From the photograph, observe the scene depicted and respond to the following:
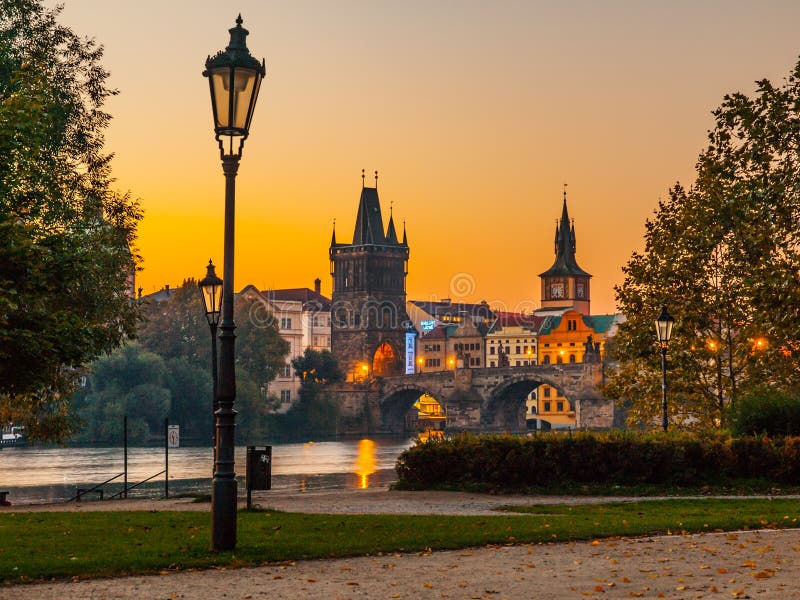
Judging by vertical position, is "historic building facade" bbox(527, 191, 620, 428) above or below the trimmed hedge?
above

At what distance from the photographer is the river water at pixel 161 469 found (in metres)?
50.5

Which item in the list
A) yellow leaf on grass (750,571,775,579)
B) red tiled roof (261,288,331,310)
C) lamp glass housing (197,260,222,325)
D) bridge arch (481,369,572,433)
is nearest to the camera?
yellow leaf on grass (750,571,775,579)

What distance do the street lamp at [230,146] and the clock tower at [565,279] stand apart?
599ft

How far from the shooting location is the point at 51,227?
2777 centimetres

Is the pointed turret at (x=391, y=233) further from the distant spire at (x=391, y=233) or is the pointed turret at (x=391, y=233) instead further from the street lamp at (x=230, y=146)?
the street lamp at (x=230, y=146)

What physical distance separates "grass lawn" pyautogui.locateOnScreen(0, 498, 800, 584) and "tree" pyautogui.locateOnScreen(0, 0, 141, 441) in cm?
289

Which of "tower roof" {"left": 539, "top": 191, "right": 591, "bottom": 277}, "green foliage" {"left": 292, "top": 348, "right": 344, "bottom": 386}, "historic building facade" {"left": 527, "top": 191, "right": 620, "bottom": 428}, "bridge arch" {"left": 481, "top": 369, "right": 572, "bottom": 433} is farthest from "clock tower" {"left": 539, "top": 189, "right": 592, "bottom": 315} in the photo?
"green foliage" {"left": 292, "top": 348, "right": 344, "bottom": 386}

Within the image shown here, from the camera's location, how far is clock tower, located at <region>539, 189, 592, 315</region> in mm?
195875

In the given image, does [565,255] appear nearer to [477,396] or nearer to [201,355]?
[477,396]

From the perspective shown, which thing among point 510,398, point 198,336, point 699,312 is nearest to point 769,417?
point 699,312

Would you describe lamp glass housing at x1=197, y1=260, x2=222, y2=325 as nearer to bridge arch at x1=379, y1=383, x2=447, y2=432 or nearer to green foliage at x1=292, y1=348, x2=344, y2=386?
green foliage at x1=292, y1=348, x2=344, y2=386

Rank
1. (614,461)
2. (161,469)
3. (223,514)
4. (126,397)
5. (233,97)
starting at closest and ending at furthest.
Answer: (223,514)
(233,97)
(614,461)
(161,469)
(126,397)

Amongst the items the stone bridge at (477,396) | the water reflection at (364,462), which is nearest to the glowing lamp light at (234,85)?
the water reflection at (364,462)

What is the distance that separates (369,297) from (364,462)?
91776 mm
